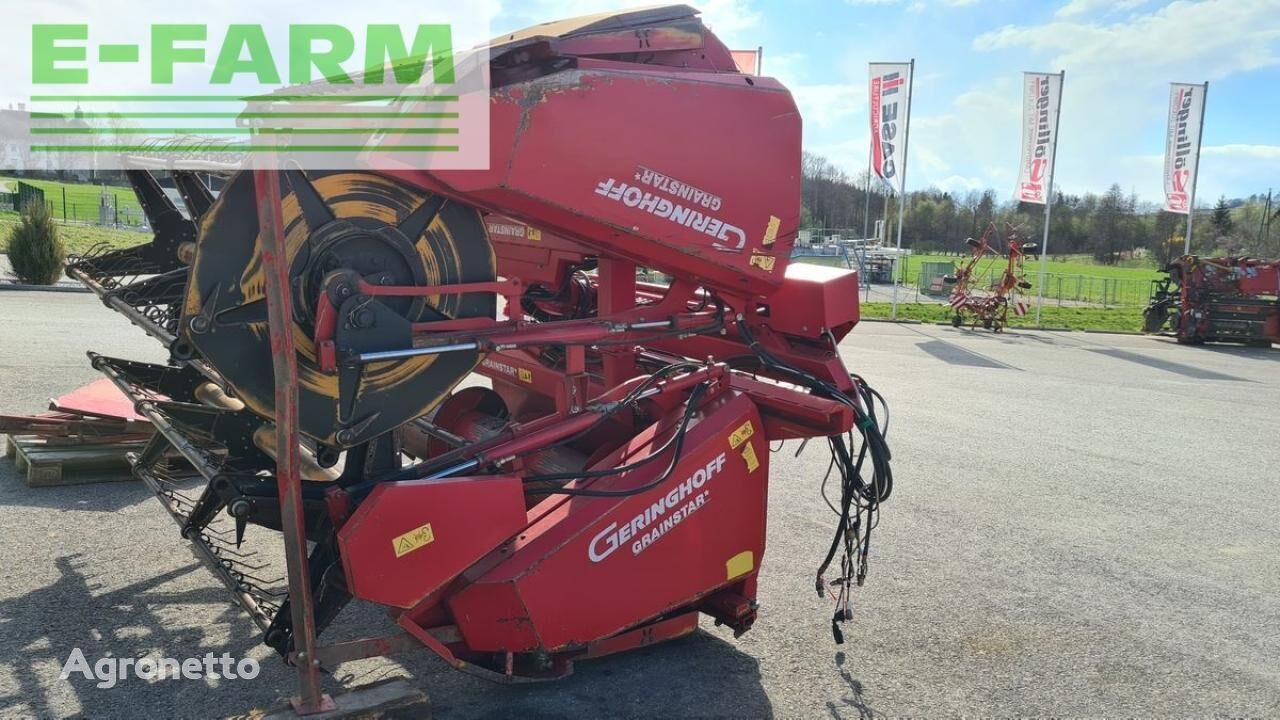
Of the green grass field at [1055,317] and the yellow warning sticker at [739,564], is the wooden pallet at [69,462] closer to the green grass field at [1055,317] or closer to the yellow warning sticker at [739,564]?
the yellow warning sticker at [739,564]

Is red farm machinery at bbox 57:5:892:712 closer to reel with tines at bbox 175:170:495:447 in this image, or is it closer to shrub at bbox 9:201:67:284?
reel with tines at bbox 175:170:495:447

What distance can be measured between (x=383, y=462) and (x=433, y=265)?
782 mm

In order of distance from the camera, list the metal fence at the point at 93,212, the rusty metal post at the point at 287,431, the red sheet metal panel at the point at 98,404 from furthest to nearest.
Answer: the metal fence at the point at 93,212, the red sheet metal panel at the point at 98,404, the rusty metal post at the point at 287,431

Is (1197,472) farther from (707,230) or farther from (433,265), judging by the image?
(433,265)

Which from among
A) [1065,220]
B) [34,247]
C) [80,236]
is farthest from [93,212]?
[1065,220]

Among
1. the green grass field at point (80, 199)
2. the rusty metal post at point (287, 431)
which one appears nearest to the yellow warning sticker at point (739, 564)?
the rusty metal post at point (287, 431)

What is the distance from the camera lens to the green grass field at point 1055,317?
67.6ft

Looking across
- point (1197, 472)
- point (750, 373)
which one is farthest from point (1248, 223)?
point (750, 373)

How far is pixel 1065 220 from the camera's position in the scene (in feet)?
201

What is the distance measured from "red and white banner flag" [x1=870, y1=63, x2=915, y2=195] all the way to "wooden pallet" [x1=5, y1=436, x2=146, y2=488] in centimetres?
1702

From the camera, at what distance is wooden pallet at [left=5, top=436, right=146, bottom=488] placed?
5379mm

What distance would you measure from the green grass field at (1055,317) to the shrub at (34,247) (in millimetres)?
16171

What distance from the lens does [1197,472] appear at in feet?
Answer: 23.6

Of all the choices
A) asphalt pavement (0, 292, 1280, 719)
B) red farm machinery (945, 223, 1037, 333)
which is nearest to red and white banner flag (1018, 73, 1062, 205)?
red farm machinery (945, 223, 1037, 333)
